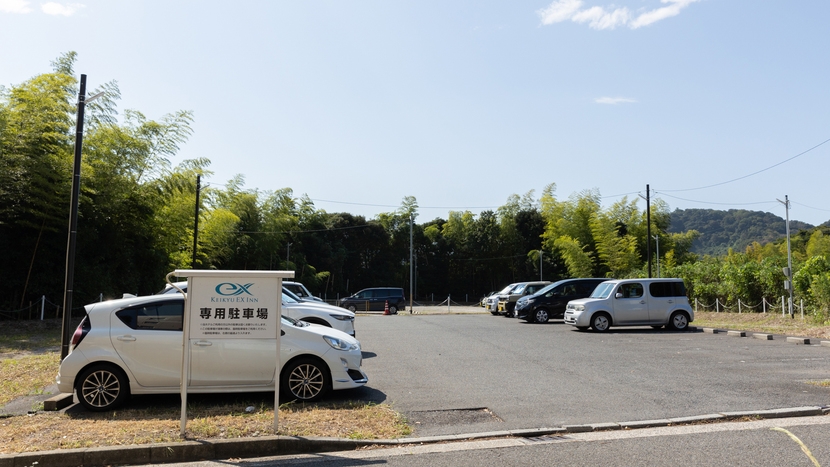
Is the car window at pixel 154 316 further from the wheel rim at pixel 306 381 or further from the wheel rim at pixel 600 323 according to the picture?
the wheel rim at pixel 600 323

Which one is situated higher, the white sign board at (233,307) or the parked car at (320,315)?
the white sign board at (233,307)

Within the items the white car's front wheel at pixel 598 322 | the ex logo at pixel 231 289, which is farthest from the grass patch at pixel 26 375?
the white car's front wheel at pixel 598 322

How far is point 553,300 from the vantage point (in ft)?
72.2

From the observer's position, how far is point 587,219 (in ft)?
152

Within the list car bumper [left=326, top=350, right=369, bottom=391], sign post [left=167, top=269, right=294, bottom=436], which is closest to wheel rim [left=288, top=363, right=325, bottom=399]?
car bumper [left=326, top=350, right=369, bottom=391]

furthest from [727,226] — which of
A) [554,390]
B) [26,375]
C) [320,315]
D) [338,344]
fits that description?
[26,375]

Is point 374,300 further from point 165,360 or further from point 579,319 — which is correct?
point 165,360

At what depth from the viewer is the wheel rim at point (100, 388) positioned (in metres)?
7.15

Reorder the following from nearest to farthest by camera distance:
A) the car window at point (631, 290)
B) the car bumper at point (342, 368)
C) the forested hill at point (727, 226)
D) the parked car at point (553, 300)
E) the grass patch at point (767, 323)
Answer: the car bumper at point (342, 368) < the grass patch at point (767, 323) < the car window at point (631, 290) < the parked car at point (553, 300) < the forested hill at point (727, 226)

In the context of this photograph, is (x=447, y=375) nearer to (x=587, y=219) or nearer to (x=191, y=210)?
(x=191, y=210)

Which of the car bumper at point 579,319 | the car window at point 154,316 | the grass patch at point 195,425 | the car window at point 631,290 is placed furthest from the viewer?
the car window at point 631,290

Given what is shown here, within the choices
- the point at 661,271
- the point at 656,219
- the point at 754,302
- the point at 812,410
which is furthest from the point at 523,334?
the point at 656,219

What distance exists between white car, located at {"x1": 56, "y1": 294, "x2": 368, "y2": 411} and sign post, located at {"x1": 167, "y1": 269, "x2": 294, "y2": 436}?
1.22m

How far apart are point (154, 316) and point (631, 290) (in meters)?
14.7
